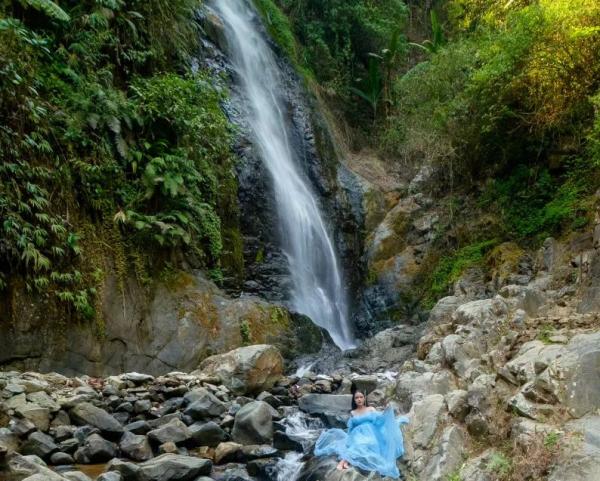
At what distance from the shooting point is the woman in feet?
15.8

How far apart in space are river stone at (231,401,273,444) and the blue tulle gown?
1.35m

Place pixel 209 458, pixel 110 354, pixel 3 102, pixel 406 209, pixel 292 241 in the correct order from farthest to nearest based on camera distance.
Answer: pixel 406 209
pixel 292 241
pixel 110 354
pixel 3 102
pixel 209 458

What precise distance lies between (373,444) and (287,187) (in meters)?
10.1

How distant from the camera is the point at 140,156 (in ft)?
32.1

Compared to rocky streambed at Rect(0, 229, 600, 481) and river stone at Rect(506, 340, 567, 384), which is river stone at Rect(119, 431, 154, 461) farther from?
river stone at Rect(506, 340, 567, 384)

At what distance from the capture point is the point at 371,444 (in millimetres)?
5008

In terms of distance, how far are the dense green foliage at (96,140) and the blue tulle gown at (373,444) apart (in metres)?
4.87

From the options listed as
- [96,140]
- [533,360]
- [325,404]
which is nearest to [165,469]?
[325,404]

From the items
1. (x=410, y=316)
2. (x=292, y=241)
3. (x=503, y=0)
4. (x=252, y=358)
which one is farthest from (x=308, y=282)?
(x=503, y=0)

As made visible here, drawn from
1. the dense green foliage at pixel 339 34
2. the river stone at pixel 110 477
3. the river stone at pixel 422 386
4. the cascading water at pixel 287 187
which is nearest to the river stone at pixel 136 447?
the river stone at pixel 110 477

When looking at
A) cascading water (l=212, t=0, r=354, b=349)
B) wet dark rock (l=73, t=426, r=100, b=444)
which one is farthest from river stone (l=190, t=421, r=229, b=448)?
cascading water (l=212, t=0, r=354, b=349)

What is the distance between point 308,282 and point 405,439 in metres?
8.48

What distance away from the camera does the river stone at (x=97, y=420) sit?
6.31 m

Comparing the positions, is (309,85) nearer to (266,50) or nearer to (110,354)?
(266,50)
